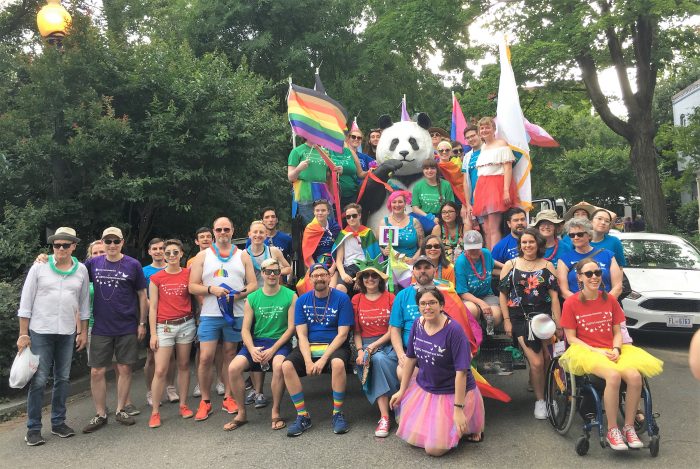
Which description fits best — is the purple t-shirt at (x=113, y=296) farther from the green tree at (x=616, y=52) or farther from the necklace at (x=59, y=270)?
the green tree at (x=616, y=52)

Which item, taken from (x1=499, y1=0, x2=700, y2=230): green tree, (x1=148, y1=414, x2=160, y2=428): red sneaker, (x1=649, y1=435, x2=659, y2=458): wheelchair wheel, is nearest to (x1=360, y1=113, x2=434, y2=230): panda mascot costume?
(x1=148, y1=414, x2=160, y2=428): red sneaker

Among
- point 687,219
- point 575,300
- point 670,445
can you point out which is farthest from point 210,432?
point 687,219

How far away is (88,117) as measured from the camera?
7.79 m

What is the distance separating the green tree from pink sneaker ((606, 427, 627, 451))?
30.5 ft

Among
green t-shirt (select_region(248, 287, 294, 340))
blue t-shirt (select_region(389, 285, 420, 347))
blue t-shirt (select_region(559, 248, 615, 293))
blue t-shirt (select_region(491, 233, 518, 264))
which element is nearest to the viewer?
blue t-shirt (select_region(389, 285, 420, 347))

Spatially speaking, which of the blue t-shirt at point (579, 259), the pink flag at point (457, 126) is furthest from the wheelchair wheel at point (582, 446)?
the pink flag at point (457, 126)

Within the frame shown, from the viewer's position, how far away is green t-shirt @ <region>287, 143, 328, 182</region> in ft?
21.1

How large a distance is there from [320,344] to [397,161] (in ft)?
8.48

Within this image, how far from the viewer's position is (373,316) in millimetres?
5121

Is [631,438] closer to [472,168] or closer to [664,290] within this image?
[472,168]

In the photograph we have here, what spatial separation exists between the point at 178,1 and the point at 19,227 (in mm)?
11580

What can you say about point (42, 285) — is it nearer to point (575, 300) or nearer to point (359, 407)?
point (359, 407)

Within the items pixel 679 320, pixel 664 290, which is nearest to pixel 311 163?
pixel 664 290

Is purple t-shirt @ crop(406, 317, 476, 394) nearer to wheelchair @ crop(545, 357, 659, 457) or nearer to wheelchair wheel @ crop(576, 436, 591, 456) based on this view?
wheelchair @ crop(545, 357, 659, 457)
